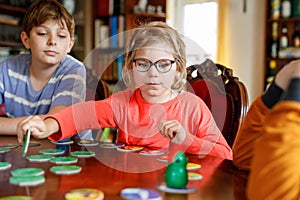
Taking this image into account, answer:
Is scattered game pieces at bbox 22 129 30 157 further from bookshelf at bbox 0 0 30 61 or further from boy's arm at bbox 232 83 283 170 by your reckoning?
bookshelf at bbox 0 0 30 61

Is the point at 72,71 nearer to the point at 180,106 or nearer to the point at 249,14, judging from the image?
the point at 180,106

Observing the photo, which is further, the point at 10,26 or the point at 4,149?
the point at 10,26

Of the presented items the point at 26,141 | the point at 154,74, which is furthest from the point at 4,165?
the point at 154,74

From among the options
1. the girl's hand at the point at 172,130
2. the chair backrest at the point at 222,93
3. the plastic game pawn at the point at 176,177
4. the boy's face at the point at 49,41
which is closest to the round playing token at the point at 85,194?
the plastic game pawn at the point at 176,177

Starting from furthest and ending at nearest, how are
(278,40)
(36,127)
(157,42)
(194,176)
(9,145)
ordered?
(278,40), (157,42), (9,145), (36,127), (194,176)

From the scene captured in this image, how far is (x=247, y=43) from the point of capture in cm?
379

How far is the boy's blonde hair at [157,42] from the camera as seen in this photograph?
1.21 m

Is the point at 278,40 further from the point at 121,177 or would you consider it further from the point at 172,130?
the point at 121,177

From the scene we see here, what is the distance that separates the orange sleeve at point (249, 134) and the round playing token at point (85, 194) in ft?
1.13

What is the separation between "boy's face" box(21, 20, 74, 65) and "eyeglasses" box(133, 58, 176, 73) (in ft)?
1.48

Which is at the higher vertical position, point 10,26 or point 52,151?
point 10,26

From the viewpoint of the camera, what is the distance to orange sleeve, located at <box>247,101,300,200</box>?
51 cm

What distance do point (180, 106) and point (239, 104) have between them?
22 cm

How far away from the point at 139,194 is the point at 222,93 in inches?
33.6
